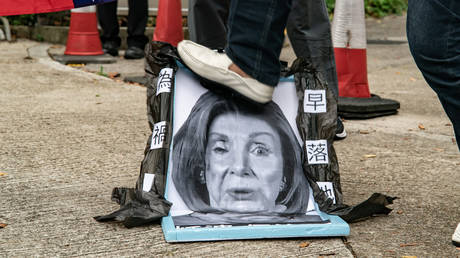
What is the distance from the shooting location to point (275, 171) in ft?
8.07

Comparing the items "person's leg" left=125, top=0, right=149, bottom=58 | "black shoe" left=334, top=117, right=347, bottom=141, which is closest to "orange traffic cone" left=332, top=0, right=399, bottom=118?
"black shoe" left=334, top=117, right=347, bottom=141

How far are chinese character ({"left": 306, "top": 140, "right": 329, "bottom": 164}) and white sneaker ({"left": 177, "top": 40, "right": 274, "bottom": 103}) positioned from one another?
278 mm

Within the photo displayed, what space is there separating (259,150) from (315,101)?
1.14ft

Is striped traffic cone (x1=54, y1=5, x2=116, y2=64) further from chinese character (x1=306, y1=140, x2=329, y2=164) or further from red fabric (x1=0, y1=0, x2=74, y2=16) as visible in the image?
chinese character (x1=306, y1=140, x2=329, y2=164)

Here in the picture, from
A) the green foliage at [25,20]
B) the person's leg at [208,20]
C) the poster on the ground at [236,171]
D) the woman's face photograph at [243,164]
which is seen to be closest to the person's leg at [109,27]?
the green foliage at [25,20]

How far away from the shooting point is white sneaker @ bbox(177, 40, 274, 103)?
7.74 feet

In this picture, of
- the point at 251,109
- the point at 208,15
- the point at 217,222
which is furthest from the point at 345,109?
the point at 217,222

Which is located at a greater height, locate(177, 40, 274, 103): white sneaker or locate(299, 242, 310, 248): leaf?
locate(177, 40, 274, 103): white sneaker

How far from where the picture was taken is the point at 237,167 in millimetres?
2430

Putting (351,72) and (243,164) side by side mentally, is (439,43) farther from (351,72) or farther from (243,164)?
(351,72)

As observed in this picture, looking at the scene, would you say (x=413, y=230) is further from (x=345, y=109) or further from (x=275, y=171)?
(x=345, y=109)

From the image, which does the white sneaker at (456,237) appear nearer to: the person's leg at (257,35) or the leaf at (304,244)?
the leaf at (304,244)

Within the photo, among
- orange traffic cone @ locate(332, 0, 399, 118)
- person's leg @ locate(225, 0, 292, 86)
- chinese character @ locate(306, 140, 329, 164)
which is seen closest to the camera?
person's leg @ locate(225, 0, 292, 86)

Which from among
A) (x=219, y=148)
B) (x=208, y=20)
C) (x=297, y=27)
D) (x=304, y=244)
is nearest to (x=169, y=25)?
(x=208, y=20)
